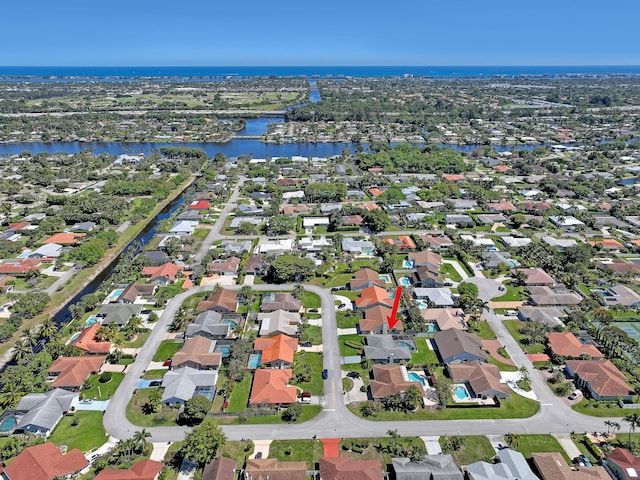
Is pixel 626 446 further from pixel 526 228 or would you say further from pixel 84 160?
pixel 84 160

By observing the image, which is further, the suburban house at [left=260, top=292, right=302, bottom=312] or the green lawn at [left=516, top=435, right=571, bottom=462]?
the suburban house at [left=260, top=292, right=302, bottom=312]

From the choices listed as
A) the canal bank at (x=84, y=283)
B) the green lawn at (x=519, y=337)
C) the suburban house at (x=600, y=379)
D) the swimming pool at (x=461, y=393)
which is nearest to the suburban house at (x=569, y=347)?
the green lawn at (x=519, y=337)

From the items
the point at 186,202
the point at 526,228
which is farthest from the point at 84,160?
the point at 526,228

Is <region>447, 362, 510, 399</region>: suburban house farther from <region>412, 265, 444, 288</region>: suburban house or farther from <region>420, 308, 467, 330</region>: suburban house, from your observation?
<region>412, 265, 444, 288</region>: suburban house

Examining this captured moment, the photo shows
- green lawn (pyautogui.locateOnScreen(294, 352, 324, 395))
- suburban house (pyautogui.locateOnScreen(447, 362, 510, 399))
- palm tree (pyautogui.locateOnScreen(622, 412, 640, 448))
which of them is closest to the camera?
palm tree (pyautogui.locateOnScreen(622, 412, 640, 448))

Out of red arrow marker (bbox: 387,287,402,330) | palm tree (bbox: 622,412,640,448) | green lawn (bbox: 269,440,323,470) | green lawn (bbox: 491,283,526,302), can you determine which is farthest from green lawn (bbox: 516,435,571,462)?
green lawn (bbox: 491,283,526,302)

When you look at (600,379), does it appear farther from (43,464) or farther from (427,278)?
(43,464)
